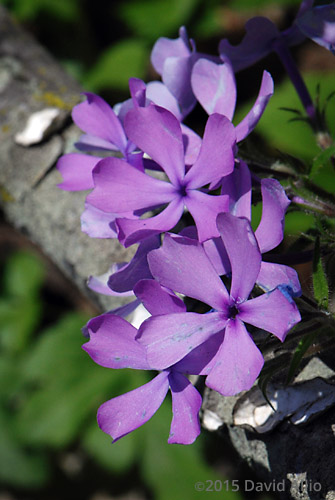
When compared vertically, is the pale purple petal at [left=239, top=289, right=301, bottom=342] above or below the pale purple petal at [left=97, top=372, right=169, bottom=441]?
above

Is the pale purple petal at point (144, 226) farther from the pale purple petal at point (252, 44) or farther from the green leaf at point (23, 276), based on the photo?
the green leaf at point (23, 276)

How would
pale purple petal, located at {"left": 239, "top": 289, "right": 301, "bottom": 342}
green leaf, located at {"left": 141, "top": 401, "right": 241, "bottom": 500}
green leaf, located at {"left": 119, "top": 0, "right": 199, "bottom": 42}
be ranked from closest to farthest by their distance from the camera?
1. pale purple petal, located at {"left": 239, "top": 289, "right": 301, "bottom": 342}
2. green leaf, located at {"left": 141, "top": 401, "right": 241, "bottom": 500}
3. green leaf, located at {"left": 119, "top": 0, "right": 199, "bottom": 42}

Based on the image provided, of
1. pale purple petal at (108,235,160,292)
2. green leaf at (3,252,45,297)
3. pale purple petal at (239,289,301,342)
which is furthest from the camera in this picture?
green leaf at (3,252,45,297)

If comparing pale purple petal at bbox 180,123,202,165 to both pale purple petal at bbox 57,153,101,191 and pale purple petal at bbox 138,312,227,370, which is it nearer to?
pale purple petal at bbox 57,153,101,191

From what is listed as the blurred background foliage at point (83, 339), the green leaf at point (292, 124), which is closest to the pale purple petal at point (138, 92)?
the blurred background foliage at point (83, 339)

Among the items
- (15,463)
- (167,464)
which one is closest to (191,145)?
(167,464)

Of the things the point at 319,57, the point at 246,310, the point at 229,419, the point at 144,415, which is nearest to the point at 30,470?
the point at 229,419

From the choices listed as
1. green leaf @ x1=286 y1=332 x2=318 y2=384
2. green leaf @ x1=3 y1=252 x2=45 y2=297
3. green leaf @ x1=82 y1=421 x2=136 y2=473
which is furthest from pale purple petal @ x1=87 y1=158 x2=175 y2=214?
green leaf @ x1=3 y1=252 x2=45 y2=297
